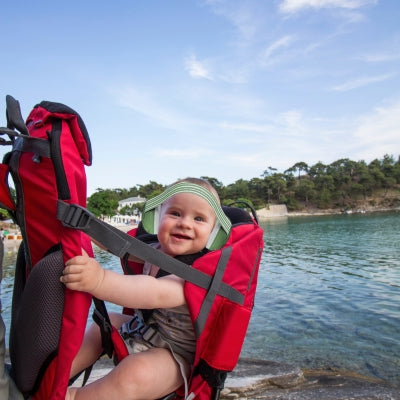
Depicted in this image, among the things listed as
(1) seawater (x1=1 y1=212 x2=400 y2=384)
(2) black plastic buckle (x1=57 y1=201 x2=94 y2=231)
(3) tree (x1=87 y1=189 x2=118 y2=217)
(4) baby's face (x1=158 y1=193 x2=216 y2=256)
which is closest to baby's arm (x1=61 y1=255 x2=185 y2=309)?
(2) black plastic buckle (x1=57 y1=201 x2=94 y2=231)

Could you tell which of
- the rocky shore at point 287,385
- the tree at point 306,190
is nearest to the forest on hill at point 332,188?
the tree at point 306,190

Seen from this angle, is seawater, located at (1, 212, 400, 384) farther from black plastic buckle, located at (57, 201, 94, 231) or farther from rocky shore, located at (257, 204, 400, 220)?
rocky shore, located at (257, 204, 400, 220)

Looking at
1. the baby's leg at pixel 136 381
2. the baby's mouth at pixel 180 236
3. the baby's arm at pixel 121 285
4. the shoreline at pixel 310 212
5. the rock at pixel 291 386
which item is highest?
the baby's mouth at pixel 180 236

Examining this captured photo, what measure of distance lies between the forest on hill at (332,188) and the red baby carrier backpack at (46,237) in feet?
342

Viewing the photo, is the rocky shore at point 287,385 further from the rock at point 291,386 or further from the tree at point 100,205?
the tree at point 100,205

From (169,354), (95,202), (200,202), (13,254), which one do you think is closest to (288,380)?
(169,354)

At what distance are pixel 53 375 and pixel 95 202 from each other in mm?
74750

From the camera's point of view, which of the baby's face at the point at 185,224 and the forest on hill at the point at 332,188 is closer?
the baby's face at the point at 185,224

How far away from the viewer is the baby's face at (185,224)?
7.18ft

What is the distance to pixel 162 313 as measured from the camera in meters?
2.25

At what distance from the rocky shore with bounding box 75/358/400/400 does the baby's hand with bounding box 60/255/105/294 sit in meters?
2.95

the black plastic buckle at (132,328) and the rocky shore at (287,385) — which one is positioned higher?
the black plastic buckle at (132,328)

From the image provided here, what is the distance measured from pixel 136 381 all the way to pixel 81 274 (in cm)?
73

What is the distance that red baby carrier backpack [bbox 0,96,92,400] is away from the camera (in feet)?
4.93
